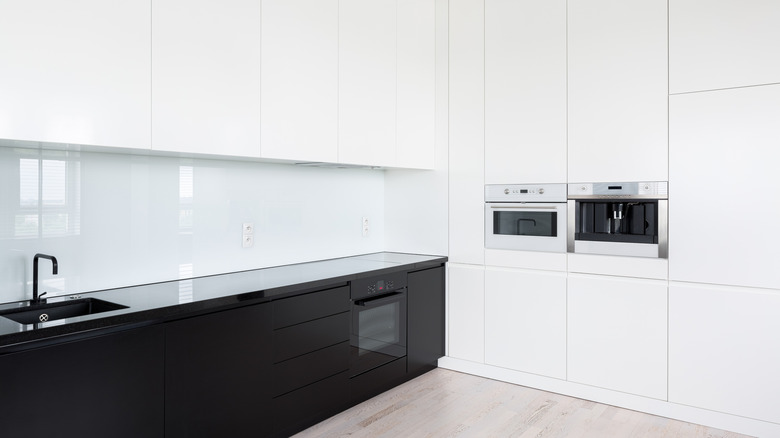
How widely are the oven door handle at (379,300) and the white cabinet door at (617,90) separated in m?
1.29

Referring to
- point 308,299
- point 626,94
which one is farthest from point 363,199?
point 626,94

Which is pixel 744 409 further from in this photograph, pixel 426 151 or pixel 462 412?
pixel 426 151

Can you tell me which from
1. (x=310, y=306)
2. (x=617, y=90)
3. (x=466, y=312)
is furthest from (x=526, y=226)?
(x=310, y=306)

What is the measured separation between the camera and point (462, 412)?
10.0 feet

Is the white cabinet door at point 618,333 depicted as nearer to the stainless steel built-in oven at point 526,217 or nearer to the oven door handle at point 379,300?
the stainless steel built-in oven at point 526,217

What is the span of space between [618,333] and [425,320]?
47.5 inches

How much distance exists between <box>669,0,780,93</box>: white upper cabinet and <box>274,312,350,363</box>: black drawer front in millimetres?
2227

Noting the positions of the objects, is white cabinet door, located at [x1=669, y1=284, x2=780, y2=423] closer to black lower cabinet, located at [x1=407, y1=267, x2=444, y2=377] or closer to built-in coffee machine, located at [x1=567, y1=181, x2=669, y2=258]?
built-in coffee machine, located at [x1=567, y1=181, x2=669, y2=258]

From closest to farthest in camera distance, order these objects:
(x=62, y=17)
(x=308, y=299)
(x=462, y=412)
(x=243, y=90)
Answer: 1. (x=62, y=17)
2. (x=243, y=90)
3. (x=308, y=299)
4. (x=462, y=412)

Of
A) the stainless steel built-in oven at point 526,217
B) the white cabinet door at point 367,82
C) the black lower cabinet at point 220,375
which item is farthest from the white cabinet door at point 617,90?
the black lower cabinet at point 220,375

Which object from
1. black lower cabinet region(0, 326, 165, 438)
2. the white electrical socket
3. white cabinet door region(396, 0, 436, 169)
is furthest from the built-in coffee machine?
black lower cabinet region(0, 326, 165, 438)

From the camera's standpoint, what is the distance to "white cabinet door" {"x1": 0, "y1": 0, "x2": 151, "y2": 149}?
178 centimetres

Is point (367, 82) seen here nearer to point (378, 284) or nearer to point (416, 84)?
point (416, 84)

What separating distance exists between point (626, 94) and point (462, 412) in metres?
2.05
